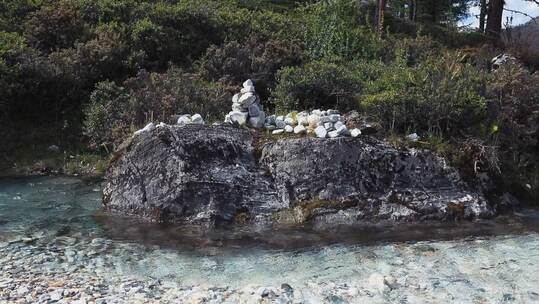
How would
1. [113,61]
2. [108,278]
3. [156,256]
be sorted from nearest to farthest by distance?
[108,278] < [156,256] < [113,61]

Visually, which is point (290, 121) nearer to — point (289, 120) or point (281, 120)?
point (289, 120)

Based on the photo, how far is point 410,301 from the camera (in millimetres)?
6258

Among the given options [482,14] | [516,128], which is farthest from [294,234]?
[482,14]

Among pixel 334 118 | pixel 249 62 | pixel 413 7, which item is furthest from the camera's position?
pixel 413 7

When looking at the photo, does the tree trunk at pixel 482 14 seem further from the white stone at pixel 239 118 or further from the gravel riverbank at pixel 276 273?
the gravel riverbank at pixel 276 273

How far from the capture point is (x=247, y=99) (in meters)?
11.7

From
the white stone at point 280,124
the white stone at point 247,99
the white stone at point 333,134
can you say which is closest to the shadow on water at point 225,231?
the white stone at point 333,134

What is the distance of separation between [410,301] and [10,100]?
42.7ft

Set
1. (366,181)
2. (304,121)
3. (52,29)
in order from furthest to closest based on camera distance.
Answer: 1. (52,29)
2. (304,121)
3. (366,181)

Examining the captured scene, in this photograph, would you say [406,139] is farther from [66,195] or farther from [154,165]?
[66,195]

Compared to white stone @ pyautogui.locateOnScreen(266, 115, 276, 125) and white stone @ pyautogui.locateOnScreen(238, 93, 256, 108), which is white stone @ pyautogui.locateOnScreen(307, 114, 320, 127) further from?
white stone @ pyautogui.locateOnScreen(238, 93, 256, 108)

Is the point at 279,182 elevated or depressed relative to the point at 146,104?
depressed

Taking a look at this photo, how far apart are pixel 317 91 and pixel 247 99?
2032 millimetres

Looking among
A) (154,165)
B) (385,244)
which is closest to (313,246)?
(385,244)
